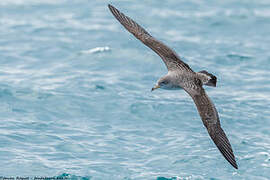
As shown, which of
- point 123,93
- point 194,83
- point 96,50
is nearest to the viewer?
point 194,83

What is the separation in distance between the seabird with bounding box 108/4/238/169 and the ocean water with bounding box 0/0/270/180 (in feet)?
3.88

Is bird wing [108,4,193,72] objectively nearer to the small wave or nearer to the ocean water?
the ocean water

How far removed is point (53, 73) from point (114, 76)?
167 cm

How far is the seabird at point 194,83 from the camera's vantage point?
873cm

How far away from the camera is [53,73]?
1391 cm

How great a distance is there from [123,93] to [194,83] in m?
3.76

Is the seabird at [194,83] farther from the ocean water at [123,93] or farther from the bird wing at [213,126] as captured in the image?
the ocean water at [123,93]

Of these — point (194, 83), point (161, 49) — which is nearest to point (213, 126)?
point (194, 83)

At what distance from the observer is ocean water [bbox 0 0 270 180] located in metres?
9.93

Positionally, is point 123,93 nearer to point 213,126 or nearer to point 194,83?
point 194,83

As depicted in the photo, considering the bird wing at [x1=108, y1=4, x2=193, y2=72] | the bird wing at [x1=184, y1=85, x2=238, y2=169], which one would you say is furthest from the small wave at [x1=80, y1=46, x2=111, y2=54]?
the bird wing at [x1=184, y1=85, x2=238, y2=169]

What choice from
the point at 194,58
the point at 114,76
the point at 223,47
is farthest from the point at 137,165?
the point at 223,47

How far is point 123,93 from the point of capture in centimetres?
1302

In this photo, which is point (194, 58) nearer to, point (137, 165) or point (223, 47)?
point (223, 47)
